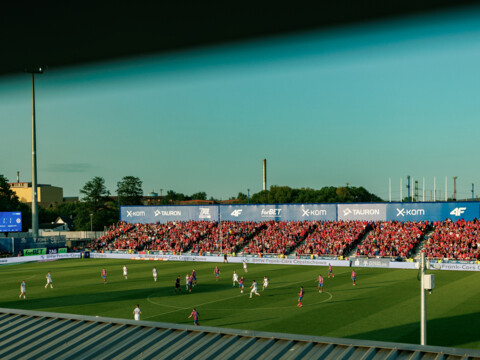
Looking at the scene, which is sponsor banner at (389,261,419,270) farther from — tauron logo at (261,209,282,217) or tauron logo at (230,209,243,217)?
tauron logo at (230,209,243,217)

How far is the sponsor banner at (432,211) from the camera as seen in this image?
59.2 m

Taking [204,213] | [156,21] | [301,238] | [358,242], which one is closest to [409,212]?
[358,242]

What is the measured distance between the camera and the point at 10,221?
2657 inches

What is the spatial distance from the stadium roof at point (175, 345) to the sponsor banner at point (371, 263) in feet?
143

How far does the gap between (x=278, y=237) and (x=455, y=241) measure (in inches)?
839

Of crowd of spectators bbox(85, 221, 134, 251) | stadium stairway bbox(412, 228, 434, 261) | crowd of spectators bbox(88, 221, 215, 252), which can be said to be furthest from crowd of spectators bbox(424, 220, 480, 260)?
crowd of spectators bbox(85, 221, 134, 251)

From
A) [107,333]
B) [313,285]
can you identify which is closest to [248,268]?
[313,285]

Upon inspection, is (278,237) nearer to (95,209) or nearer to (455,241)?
(455,241)

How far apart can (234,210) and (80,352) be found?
6542 cm

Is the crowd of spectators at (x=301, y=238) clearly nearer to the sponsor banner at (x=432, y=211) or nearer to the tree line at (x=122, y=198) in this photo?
the sponsor banner at (x=432, y=211)

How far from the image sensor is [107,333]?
36.8ft

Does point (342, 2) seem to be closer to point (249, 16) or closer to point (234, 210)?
point (249, 16)

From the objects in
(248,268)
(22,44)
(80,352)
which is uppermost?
(22,44)

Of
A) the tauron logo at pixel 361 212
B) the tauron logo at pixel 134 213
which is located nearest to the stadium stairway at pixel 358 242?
the tauron logo at pixel 361 212
